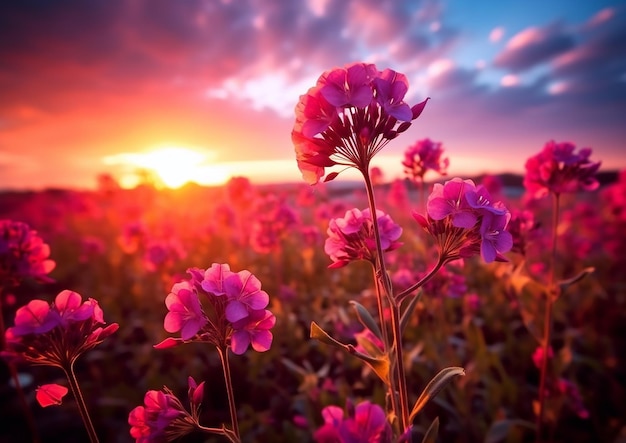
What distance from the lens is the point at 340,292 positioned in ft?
12.7

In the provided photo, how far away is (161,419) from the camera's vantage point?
1110mm

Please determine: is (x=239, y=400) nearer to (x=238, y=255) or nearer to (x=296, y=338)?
(x=296, y=338)

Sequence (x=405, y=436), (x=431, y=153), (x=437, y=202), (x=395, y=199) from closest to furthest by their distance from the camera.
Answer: (x=405, y=436) → (x=437, y=202) → (x=431, y=153) → (x=395, y=199)

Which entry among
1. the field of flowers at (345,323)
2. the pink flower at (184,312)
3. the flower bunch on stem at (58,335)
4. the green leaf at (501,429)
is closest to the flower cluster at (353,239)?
the field of flowers at (345,323)

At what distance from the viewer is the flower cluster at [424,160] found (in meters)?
2.44

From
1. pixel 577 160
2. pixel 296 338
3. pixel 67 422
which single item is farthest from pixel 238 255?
pixel 577 160

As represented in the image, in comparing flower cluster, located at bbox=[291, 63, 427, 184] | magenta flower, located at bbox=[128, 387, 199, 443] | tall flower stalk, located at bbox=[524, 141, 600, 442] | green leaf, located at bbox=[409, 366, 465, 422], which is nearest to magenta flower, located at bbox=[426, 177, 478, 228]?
flower cluster, located at bbox=[291, 63, 427, 184]

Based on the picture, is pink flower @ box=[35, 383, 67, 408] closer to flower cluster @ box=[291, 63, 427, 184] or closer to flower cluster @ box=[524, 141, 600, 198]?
flower cluster @ box=[291, 63, 427, 184]

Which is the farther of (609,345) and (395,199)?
(395,199)

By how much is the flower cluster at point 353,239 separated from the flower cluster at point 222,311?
0.31 meters

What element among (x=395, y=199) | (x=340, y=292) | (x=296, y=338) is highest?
(x=395, y=199)

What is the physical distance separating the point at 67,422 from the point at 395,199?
4.74 meters

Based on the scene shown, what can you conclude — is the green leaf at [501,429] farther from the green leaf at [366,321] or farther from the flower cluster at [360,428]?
the flower cluster at [360,428]

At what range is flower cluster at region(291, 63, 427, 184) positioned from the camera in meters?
1.11
